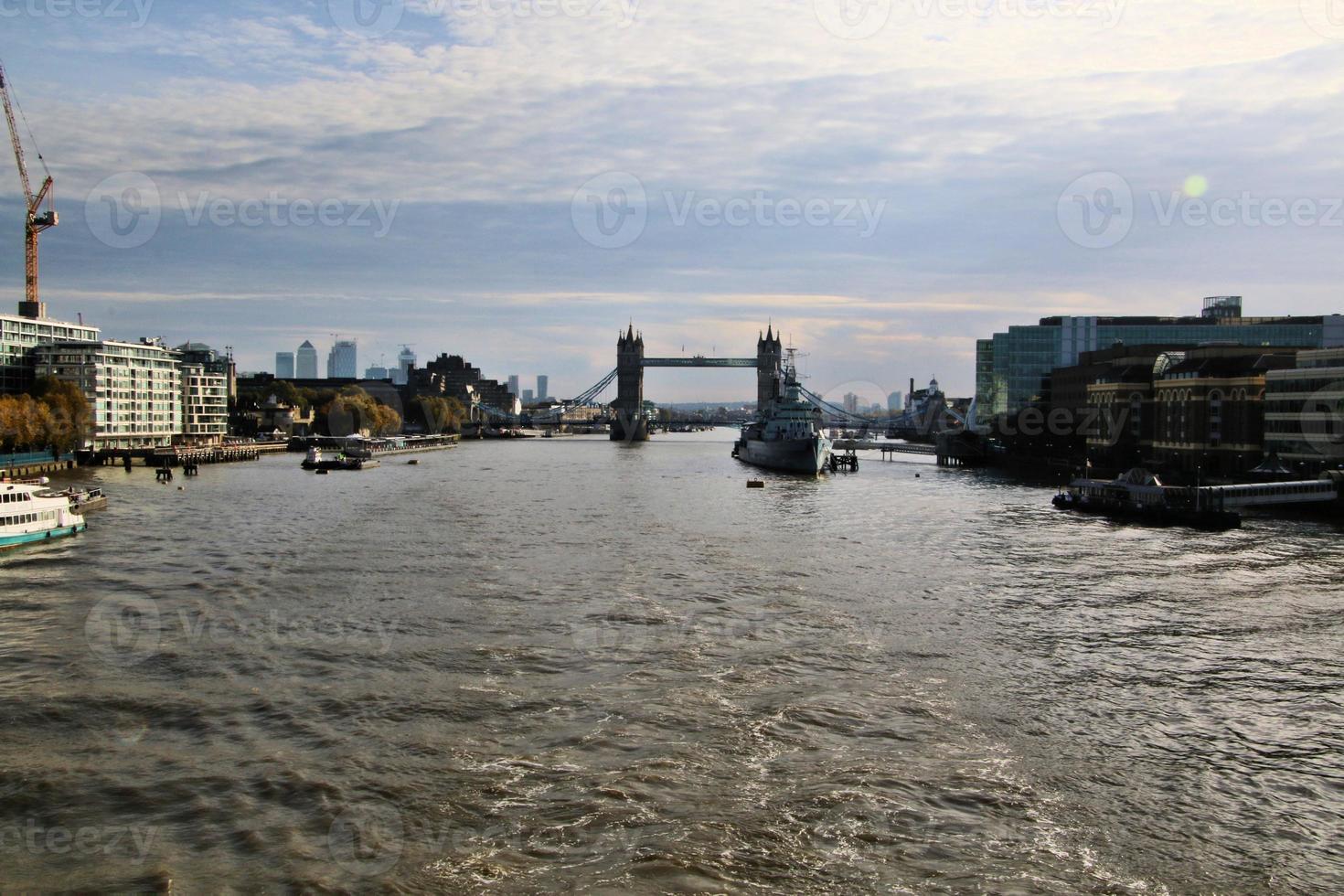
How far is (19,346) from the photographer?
98125 mm

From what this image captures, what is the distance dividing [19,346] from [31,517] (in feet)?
257

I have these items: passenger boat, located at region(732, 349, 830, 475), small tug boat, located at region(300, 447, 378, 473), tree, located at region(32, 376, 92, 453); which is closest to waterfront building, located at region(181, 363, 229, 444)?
tree, located at region(32, 376, 92, 453)

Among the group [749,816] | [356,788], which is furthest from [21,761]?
[749,816]

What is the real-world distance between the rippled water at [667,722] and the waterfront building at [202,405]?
92.8 m

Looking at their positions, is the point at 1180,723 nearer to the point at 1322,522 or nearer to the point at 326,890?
the point at 326,890

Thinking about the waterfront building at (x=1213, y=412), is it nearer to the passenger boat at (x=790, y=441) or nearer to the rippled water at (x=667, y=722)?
the passenger boat at (x=790, y=441)

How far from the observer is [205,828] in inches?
480

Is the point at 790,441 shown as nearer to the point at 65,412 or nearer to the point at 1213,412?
the point at 1213,412

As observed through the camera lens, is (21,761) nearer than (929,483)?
Yes

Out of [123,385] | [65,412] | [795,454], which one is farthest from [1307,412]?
[123,385]

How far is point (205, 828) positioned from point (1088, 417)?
84.9 meters

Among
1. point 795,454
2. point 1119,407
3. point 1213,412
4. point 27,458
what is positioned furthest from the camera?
point 795,454

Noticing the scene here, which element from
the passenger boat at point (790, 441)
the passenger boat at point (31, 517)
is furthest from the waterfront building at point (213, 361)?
the passenger boat at point (31, 517)

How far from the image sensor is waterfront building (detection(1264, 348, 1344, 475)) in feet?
175
